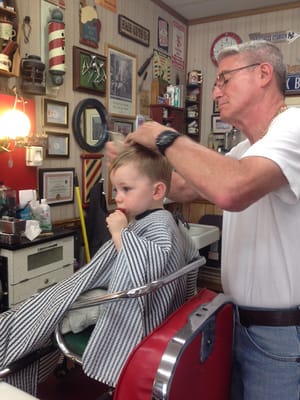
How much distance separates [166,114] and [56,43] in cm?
165

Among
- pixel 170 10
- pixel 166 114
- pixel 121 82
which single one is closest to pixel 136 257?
pixel 121 82

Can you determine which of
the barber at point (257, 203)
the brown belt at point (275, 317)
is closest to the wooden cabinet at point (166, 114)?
the barber at point (257, 203)

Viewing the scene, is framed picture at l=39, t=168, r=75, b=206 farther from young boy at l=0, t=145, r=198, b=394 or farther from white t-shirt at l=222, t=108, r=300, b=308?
white t-shirt at l=222, t=108, r=300, b=308

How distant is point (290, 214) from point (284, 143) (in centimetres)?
26

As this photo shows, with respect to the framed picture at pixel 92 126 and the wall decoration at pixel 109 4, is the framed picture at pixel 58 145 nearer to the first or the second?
the framed picture at pixel 92 126

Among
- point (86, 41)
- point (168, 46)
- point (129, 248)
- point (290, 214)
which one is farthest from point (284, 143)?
point (168, 46)

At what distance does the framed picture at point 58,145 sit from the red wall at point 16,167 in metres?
0.19

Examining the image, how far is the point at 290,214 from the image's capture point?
1166mm

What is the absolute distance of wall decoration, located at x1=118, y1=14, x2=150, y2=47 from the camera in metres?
3.61

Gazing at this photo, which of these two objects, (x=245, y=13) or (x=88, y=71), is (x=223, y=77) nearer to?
(x=88, y=71)

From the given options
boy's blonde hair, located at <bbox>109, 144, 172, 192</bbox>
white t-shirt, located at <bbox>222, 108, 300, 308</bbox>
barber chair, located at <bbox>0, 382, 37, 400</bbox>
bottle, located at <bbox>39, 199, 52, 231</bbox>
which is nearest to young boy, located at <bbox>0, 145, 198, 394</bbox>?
boy's blonde hair, located at <bbox>109, 144, 172, 192</bbox>

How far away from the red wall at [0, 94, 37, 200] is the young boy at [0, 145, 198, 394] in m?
1.47

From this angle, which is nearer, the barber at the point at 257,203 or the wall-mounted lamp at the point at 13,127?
the barber at the point at 257,203

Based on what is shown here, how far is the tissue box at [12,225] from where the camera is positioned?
226 centimetres
